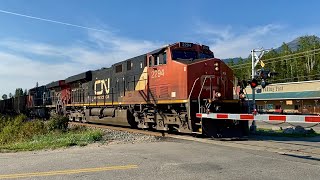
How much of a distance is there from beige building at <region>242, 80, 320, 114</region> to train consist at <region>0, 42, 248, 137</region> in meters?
27.9

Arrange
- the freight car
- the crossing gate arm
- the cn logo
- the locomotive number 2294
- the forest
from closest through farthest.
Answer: the crossing gate arm → the locomotive number 2294 → the cn logo → the freight car → the forest

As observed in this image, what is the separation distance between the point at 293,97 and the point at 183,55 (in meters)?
37.7

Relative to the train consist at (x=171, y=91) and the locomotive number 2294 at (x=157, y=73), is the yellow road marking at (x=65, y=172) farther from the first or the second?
the locomotive number 2294 at (x=157, y=73)

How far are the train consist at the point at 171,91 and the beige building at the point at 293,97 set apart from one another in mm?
27923

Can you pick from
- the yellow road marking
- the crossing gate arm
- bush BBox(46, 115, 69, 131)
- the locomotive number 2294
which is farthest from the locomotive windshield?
bush BBox(46, 115, 69, 131)

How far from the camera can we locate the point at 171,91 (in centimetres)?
1438

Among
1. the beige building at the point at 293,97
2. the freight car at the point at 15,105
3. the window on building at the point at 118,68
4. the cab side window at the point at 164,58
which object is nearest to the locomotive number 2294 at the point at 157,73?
the cab side window at the point at 164,58

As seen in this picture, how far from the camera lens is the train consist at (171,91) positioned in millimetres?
13359

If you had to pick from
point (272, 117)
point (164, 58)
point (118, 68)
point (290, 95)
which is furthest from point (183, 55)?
point (290, 95)

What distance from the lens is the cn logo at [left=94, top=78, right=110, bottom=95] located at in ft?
69.2

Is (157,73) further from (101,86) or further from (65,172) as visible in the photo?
(65,172)

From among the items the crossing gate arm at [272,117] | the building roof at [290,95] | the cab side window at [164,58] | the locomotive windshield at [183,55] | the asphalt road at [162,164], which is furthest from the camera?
the building roof at [290,95]

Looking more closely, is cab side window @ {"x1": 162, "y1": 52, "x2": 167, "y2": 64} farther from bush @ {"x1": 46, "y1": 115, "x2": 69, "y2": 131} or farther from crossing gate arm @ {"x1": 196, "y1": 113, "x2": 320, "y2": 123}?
bush @ {"x1": 46, "y1": 115, "x2": 69, "y2": 131}

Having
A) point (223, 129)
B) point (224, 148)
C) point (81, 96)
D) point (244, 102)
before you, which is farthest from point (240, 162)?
point (81, 96)
